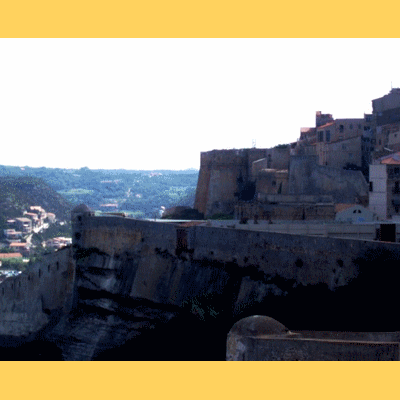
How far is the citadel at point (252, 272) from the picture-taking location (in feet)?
65.5

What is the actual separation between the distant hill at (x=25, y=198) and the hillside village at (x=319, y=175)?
314 feet

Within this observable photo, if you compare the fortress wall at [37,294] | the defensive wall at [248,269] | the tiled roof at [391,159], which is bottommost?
the fortress wall at [37,294]

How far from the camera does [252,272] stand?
23688mm

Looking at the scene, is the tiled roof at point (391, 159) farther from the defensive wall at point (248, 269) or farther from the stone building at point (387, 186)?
the defensive wall at point (248, 269)

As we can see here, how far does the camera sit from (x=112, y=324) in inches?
1114

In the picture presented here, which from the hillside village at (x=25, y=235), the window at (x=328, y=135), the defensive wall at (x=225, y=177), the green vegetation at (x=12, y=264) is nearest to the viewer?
the window at (x=328, y=135)

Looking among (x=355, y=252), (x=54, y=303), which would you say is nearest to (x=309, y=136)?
(x=54, y=303)

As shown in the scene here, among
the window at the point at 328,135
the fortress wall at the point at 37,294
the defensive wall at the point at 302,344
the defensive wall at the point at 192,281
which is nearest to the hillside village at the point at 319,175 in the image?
the window at the point at 328,135

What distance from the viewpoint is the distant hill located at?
472 ft

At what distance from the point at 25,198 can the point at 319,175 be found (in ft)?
403

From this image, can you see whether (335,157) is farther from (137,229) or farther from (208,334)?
(208,334)

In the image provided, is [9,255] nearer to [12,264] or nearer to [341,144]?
[12,264]

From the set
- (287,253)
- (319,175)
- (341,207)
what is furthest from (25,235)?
(287,253)

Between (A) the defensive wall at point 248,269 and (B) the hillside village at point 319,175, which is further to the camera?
(B) the hillside village at point 319,175
